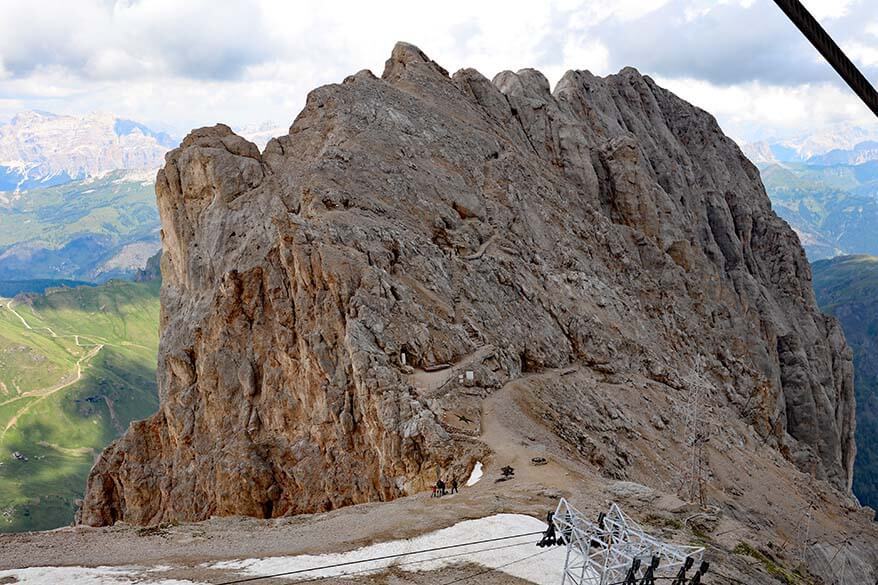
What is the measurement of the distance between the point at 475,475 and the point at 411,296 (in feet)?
55.9

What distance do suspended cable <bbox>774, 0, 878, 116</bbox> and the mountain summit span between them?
3257 centimetres

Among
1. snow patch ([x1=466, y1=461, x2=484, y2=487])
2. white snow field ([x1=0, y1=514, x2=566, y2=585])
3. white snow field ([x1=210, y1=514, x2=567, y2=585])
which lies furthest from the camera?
snow patch ([x1=466, y1=461, x2=484, y2=487])

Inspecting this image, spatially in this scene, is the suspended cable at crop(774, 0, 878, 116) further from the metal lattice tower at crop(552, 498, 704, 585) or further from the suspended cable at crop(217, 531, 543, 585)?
the suspended cable at crop(217, 531, 543, 585)

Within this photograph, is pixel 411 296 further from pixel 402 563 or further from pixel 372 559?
pixel 402 563

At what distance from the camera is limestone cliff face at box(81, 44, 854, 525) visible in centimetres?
4703

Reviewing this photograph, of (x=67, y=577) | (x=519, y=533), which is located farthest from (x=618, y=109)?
(x=67, y=577)

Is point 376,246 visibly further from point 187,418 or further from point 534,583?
point 534,583

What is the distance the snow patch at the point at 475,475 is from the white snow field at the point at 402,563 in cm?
892

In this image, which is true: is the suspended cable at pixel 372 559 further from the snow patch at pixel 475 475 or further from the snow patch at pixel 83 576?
the snow patch at pixel 475 475

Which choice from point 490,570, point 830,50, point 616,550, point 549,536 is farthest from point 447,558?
point 830,50

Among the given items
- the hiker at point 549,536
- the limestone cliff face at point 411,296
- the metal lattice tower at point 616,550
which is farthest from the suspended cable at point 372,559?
the limestone cliff face at point 411,296

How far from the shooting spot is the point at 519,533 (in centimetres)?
2691

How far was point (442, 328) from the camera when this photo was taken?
4994 cm

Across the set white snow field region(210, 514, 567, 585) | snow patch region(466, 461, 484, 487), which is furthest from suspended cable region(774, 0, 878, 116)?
snow patch region(466, 461, 484, 487)
